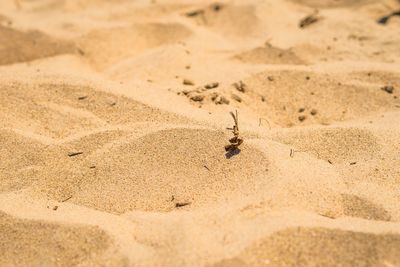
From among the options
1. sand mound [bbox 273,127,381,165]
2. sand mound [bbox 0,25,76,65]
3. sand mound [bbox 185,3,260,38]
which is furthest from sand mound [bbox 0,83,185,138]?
sand mound [bbox 185,3,260,38]

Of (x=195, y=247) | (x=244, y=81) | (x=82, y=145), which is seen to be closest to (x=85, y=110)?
(x=82, y=145)

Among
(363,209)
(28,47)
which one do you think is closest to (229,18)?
(28,47)

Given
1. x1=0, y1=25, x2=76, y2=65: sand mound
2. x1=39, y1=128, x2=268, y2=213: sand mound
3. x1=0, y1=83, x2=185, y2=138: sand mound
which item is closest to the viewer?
x1=39, y1=128, x2=268, y2=213: sand mound

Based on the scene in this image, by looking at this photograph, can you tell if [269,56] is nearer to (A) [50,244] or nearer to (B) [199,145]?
(B) [199,145]

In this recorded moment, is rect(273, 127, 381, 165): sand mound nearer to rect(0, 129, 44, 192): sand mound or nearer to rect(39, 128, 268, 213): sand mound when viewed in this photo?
rect(39, 128, 268, 213): sand mound

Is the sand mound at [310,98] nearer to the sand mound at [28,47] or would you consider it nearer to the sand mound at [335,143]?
the sand mound at [335,143]

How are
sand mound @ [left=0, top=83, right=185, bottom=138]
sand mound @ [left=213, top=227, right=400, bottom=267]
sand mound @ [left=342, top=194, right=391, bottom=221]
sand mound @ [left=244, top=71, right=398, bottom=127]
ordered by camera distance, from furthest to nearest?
sand mound @ [left=244, top=71, right=398, bottom=127] → sand mound @ [left=0, top=83, right=185, bottom=138] → sand mound @ [left=342, top=194, right=391, bottom=221] → sand mound @ [left=213, top=227, right=400, bottom=267]

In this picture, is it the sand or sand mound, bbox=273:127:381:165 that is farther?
sand mound, bbox=273:127:381:165

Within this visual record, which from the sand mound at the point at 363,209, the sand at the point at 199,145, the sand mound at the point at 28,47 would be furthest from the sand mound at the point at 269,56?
the sand mound at the point at 363,209
